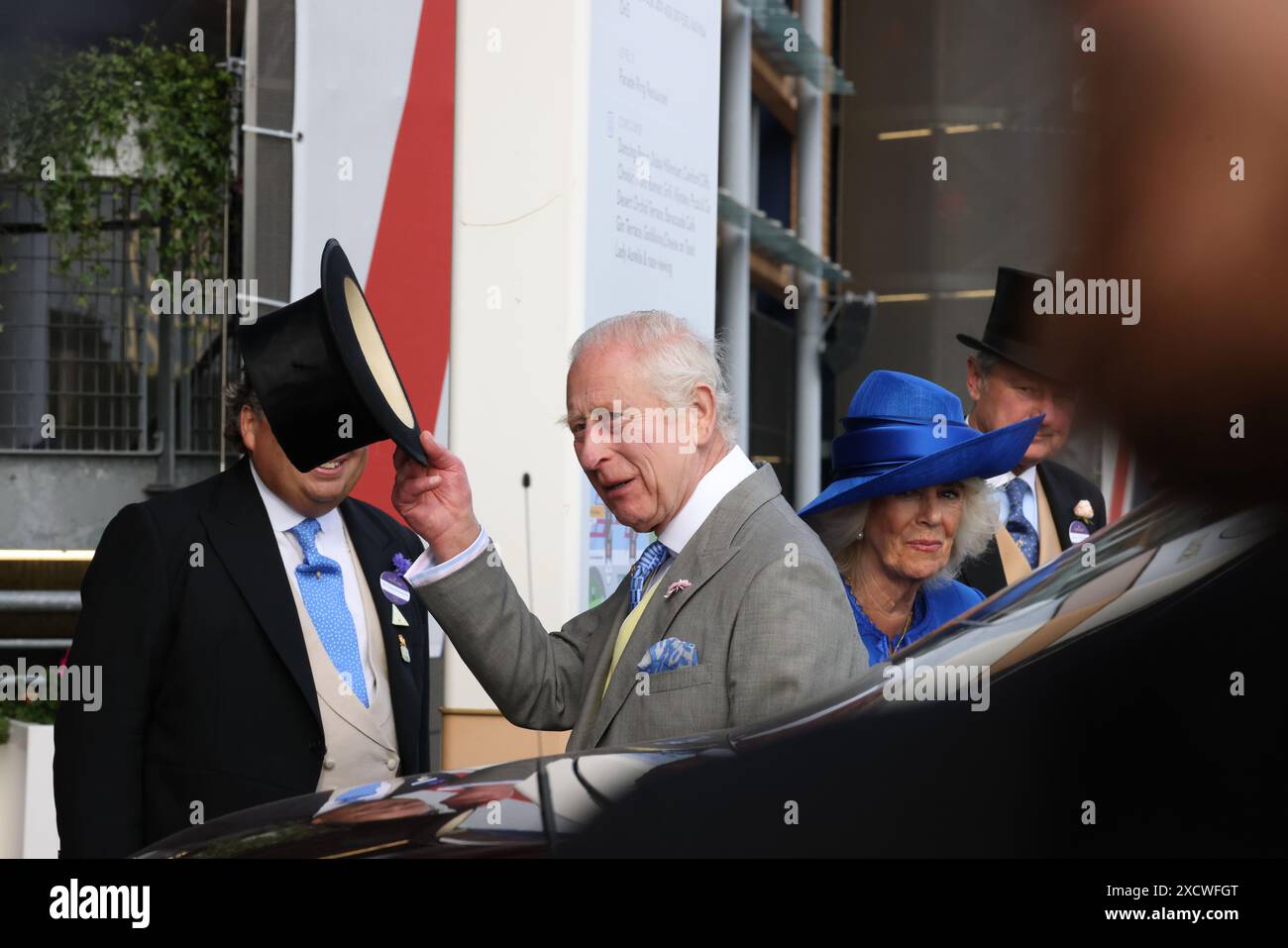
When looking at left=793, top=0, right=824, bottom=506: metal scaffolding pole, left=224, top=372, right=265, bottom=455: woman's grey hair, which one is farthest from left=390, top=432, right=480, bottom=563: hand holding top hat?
left=793, top=0, right=824, bottom=506: metal scaffolding pole

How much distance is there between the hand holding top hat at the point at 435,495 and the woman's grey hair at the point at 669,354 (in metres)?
0.25

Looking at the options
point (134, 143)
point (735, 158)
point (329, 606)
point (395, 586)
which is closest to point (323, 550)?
point (329, 606)

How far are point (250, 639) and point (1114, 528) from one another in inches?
74.7

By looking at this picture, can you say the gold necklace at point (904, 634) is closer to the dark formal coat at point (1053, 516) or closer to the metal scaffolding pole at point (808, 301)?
the dark formal coat at point (1053, 516)

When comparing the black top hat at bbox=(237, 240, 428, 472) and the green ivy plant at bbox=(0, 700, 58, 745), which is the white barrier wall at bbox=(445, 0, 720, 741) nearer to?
the green ivy plant at bbox=(0, 700, 58, 745)

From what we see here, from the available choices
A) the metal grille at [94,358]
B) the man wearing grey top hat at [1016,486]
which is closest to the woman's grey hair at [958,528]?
the man wearing grey top hat at [1016,486]

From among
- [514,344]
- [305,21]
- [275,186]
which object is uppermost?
[305,21]

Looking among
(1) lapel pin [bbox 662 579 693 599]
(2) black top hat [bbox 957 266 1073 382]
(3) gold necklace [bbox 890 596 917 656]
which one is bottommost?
(3) gold necklace [bbox 890 596 917 656]

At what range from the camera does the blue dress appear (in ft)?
9.33

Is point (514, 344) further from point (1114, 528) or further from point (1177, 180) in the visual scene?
point (1177, 180)

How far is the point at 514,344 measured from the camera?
4.00 metres

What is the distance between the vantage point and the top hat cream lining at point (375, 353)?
191cm

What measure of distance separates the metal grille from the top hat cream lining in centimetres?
509
